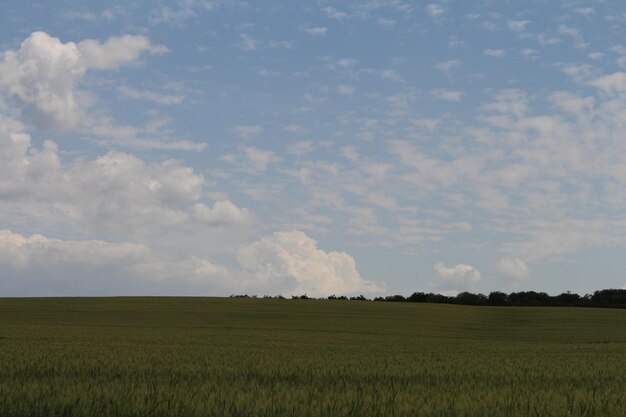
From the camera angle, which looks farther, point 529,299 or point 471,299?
point 529,299

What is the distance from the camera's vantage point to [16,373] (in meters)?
12.2

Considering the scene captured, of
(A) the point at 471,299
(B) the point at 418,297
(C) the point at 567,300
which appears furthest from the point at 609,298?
(B) the point at 418,297

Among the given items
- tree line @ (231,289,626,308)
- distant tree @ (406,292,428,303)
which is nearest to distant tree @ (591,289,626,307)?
tree line @ (231,289,626,308)

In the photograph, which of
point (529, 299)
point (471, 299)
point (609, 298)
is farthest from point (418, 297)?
→ point (609, 298)

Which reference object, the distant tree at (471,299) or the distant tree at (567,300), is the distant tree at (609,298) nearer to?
the distant tree at (567,300)

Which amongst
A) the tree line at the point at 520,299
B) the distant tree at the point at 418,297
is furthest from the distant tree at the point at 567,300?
the distant tree at the point at 418,297

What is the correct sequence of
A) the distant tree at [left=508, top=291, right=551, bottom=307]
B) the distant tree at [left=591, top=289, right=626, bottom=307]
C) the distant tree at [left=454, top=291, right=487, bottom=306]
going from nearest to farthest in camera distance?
the distant tree at [left=591, top=289, right=626, bottom=307], the distant tree at [left=454, top=291, right=487, bottom=306], the distant tree at [left=508, top=291, right=551, bottom=307]

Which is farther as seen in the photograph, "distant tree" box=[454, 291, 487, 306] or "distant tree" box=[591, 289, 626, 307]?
"distant tree" box=[454, 291, 487, 306]

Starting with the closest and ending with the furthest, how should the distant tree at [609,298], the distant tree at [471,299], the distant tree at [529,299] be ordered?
1. the distant tree at [609,298]
2. the distant tree at [471,299]
3. the distant tree at [529,299]

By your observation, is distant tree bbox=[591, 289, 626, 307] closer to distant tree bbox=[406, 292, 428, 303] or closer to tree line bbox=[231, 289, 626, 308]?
tree line bbox=[231, 289, 626, 308]

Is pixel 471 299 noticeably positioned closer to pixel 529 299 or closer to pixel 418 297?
pixel 418 297

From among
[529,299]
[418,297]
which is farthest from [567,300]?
[418,297]

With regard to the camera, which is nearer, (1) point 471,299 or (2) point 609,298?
(1) point 471,299

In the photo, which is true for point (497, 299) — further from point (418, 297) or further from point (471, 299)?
point (418, 297)
